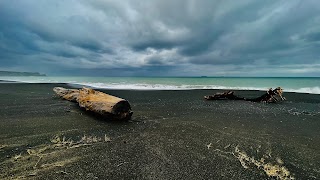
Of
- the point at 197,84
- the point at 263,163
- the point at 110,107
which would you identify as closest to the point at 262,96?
the point at 263,163

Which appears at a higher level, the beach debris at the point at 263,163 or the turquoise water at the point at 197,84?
the turquoise water at the point at 197,84

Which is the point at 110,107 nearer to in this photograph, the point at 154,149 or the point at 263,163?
the point at 154,149

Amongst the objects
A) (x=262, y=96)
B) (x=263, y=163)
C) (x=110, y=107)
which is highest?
(x=262, y=96)

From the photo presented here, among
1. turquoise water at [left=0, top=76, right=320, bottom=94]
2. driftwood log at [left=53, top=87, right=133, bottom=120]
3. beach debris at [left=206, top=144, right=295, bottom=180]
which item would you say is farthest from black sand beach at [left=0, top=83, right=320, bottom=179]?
turquoise water at [left=0, top=76, right=320, bottom=94]

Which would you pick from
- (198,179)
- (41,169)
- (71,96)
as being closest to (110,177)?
(41,169)

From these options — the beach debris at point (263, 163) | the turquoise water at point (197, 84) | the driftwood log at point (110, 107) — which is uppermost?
the turquoise water at point (197, 84)

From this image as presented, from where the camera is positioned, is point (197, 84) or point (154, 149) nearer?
point (154, 149)

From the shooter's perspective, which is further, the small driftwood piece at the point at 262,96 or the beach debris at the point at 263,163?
the small driftwood piece at the point at 262,96

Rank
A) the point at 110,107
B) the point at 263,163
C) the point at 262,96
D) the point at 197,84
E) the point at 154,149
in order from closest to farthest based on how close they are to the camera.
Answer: the point at 263,163, the point at 154,149, the point at 110,107, the point at 262,96, the point at 197,84

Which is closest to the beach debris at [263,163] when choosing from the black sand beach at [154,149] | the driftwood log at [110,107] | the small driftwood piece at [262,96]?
the black sand beach at [154,149]

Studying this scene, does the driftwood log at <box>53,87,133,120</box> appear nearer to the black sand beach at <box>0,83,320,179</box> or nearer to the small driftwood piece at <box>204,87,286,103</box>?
the black sand beach at <box>0,83,320,179</box>

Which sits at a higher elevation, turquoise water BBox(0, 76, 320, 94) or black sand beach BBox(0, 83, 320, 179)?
turquoise water BBox(0, 76, 320, 94)

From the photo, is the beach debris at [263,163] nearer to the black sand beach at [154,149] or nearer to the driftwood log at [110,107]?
the black sand beach at [154,149]

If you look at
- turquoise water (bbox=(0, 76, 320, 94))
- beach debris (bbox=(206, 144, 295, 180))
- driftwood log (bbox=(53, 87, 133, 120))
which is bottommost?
beach debris (bbox=(206, 144, 295, 180))
